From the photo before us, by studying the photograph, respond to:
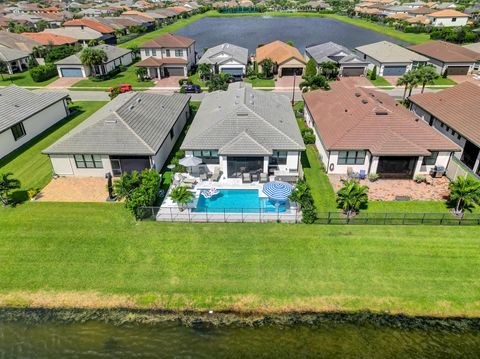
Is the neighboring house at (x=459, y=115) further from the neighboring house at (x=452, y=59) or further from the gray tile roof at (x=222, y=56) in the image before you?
the gray tile roof at (x=222, y=56)

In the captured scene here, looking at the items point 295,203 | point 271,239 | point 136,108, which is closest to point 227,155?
point 295,203

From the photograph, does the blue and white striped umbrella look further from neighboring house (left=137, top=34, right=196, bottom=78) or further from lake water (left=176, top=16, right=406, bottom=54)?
lake water (left=176, top=16, right=406, bottom=54)

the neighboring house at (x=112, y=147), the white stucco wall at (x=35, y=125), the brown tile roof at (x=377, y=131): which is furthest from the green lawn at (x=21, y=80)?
the brown tile roof at (x=377, y=131)

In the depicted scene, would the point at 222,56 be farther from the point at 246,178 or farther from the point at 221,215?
the point at 221,215

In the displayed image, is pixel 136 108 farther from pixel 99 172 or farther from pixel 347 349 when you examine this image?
pixel 347 349

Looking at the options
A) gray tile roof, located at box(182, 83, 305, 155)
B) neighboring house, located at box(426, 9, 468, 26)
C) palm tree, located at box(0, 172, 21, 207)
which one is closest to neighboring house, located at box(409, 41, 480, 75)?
gray tile roof, located at box(182, 83, 305, 155)

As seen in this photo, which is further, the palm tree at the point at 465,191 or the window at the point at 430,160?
the window at the point at 430,160
